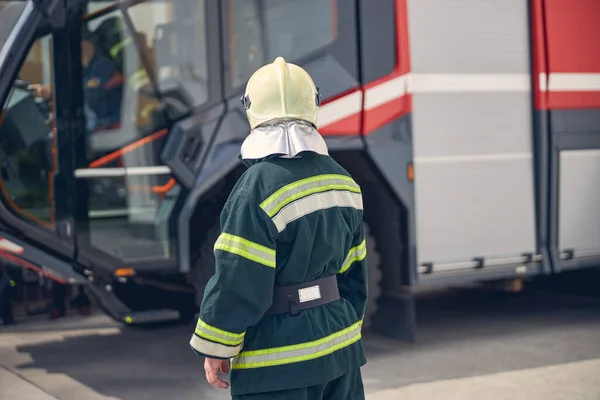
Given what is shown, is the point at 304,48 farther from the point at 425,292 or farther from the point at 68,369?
the point at 425,292

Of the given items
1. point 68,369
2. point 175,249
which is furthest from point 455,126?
point 68,369

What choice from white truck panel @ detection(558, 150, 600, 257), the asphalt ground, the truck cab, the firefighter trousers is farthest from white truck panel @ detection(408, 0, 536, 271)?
the firefighter trousers

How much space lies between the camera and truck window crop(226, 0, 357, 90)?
227 inches

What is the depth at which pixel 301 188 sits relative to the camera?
278 cm

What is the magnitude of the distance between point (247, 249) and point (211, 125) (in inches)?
122

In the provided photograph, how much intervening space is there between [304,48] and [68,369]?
101 inches

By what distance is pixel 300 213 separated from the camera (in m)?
2.75

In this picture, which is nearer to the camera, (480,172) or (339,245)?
(339,245)

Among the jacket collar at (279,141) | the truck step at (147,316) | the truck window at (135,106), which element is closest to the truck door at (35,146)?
the truck window at (135,106)

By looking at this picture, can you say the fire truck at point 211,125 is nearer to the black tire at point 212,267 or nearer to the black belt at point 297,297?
the black tire at point 212,267

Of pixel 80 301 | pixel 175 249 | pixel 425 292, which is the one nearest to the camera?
pixel 175 249

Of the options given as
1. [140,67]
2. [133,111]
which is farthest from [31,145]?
[140,67]

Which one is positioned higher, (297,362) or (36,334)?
(297,362)

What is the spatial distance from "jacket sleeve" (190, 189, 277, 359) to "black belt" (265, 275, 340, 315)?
90mm
